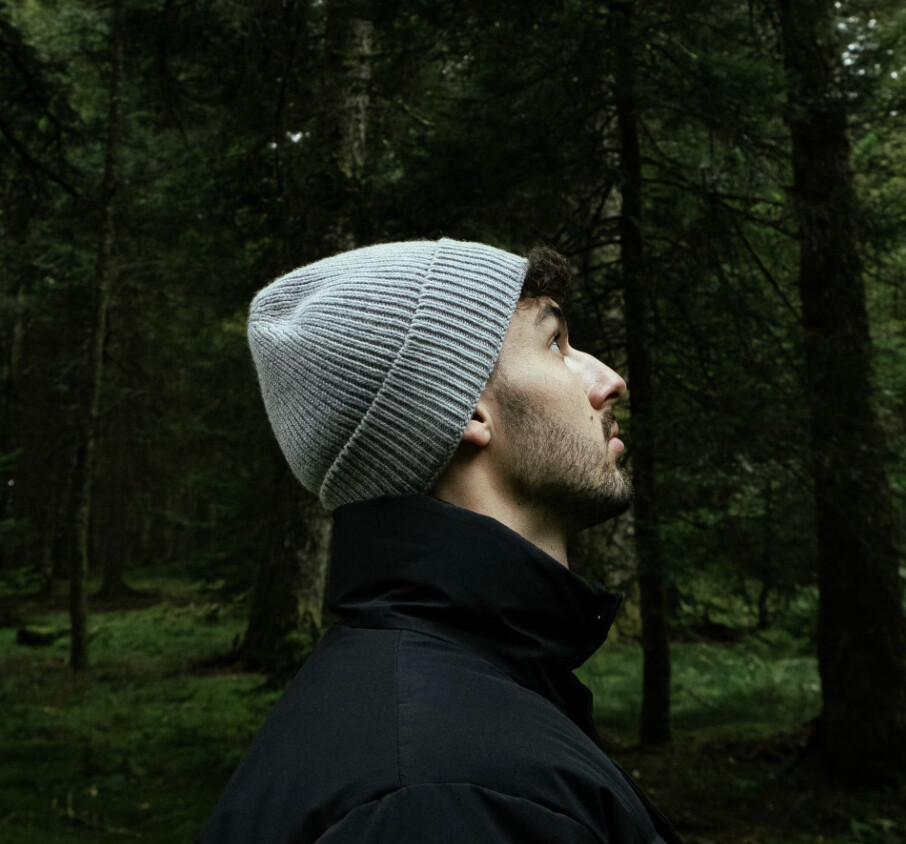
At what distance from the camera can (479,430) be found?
2.10 meters

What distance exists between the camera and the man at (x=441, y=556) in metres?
1.27

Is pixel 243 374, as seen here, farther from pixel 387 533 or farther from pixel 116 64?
pixel 387 533

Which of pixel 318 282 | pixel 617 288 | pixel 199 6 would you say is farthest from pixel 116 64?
pixel 318 282

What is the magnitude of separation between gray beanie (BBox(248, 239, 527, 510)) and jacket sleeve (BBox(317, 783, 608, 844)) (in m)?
0.93

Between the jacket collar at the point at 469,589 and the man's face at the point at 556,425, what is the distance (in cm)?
24

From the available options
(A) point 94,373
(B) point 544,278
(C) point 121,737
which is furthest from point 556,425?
(A) point 94,373

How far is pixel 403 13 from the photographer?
21.3 feet

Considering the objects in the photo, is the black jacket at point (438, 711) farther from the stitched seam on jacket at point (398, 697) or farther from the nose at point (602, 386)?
the nose at point (602, 386)

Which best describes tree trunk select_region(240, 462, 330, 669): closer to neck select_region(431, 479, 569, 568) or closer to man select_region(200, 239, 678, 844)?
man select_region(200, 239, 678, 844)

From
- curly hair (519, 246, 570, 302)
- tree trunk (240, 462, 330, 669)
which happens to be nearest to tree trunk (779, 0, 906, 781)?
curly hair (519, 246, 570, 302)

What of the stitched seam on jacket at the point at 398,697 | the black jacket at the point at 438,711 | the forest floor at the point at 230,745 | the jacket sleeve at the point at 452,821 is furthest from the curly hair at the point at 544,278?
the forest floor at the point at 230,745

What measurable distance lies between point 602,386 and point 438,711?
1.12 meters

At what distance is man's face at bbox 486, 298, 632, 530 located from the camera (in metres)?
2.08

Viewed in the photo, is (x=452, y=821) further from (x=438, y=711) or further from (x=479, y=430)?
(x=479, y=430)
